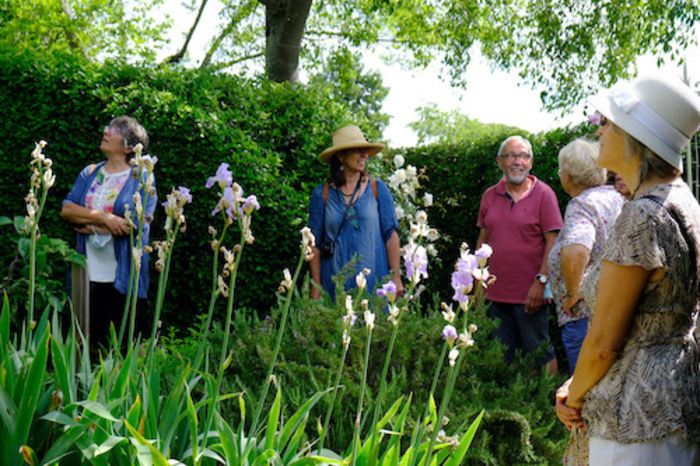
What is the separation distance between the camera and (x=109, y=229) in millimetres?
5156

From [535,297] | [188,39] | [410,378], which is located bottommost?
[410,378]

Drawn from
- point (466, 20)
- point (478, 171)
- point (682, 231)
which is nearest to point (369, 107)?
point (466, 20)

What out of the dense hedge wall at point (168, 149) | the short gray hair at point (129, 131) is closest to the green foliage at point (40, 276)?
the short gray hair at point (129, 131)

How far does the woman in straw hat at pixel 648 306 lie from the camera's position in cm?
229

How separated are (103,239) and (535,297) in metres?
2.73

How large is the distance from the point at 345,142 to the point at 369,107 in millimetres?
44779

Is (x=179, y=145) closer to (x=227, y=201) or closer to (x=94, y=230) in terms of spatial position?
(x=94, y=230)

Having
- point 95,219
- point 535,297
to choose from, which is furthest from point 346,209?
point 95,219

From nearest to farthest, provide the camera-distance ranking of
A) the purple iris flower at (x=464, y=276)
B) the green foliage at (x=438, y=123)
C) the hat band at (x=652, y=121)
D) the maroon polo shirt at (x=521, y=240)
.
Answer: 1. the purple iris flower at (x=464, y=276)
2. the hat band at (x=652, y=121)
3. the maroon polo shirt at (x=521, y=240)
4. the green foliage at (x=438, y=123)

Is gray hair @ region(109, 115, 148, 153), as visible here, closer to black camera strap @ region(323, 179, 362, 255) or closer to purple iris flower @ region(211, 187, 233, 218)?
black camera strap @ region(323, 179, 362, 255)

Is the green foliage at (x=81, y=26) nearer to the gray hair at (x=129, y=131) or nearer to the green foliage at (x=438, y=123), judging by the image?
the gray hair at (x=129, y=131)

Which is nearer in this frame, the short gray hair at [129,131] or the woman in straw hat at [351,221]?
the short gray hair at [129,131]

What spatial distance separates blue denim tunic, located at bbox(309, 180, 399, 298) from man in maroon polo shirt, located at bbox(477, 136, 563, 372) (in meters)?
0.75

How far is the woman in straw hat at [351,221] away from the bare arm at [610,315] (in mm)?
2976
